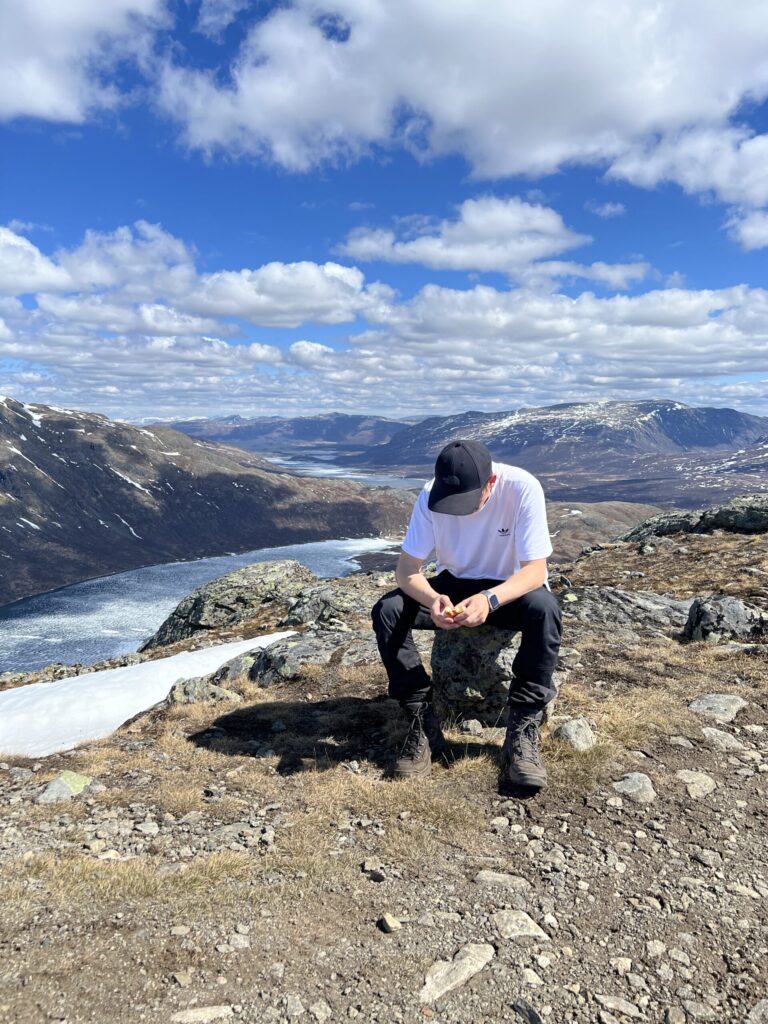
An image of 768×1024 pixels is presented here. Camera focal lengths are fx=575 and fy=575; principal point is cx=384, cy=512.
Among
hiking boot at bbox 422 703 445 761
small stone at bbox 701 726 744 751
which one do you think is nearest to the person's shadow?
hiking boot at bbox 422 703 445 761

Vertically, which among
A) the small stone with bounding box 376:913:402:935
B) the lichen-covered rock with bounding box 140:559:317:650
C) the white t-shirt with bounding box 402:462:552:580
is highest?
the white t-shirt with bounding box 402:462:552:580

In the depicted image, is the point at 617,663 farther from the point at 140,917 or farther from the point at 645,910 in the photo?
the point at 140,917

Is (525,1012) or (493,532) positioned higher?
(493,532)

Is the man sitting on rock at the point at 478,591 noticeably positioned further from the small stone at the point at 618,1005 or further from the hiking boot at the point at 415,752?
the small stone at the point at 618,1005

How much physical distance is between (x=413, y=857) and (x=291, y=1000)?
2.07 metres

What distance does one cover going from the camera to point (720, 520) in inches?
1009

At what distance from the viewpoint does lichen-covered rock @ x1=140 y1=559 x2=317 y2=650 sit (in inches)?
1133

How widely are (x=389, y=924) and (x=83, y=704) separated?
40.6 feet

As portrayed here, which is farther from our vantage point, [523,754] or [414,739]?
[414,739]

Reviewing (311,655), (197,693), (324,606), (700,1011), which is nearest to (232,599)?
(324,606)

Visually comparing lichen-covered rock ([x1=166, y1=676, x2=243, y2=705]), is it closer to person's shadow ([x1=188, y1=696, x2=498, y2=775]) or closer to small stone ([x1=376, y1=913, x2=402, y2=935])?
person's shadow ([x1=188, y1=696, x2=498, y2=775])

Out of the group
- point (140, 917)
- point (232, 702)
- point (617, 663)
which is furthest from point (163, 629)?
point (140, 917)

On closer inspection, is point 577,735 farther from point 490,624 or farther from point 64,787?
point 64,787

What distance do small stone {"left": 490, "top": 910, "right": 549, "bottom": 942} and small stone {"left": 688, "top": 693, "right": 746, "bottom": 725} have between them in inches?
215
